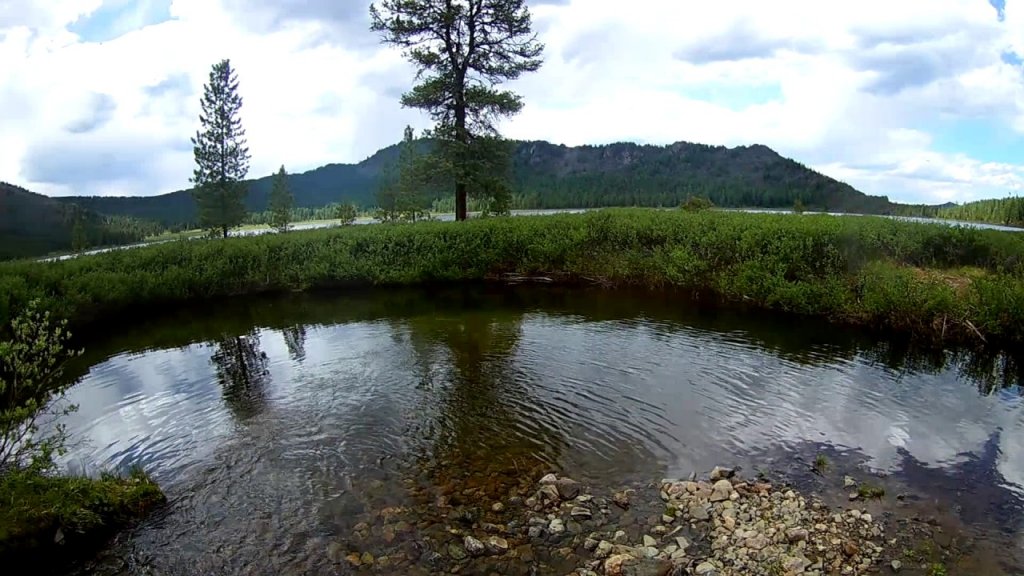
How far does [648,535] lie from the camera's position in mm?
6016

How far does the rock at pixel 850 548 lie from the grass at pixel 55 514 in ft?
26.7

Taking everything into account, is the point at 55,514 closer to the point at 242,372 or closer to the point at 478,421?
the point at 478,421

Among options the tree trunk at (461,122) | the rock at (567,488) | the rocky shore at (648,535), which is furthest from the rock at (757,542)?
the tree trunk at (461,122)

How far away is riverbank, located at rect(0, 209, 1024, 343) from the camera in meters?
14.1

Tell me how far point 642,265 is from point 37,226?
7203 cm

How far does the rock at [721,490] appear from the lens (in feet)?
21.6

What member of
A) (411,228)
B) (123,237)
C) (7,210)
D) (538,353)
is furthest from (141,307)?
(123,237)

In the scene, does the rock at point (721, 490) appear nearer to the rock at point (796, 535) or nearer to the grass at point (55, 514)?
the rock at point (796, 535)

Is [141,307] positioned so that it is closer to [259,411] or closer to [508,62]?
[259,411]

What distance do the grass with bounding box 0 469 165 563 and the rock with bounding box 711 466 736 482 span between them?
7.33 m

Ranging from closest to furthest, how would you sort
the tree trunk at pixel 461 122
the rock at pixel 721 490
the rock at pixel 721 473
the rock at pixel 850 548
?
the rock at pixel 850 548, the rock at pixel 721 490, the rock at pixel 721 473, the tree trunk at pixel 461 122

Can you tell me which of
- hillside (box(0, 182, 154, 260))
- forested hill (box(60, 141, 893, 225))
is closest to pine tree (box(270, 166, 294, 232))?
forested hill (box(60, 141, 893, 225))

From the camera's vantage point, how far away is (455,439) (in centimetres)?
873

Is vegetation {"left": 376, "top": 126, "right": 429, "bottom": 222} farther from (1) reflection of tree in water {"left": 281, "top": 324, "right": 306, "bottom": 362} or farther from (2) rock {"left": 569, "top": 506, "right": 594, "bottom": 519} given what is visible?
(2) rock {"left": 569, "top": 506, "right": 594, "bottom": 519}
